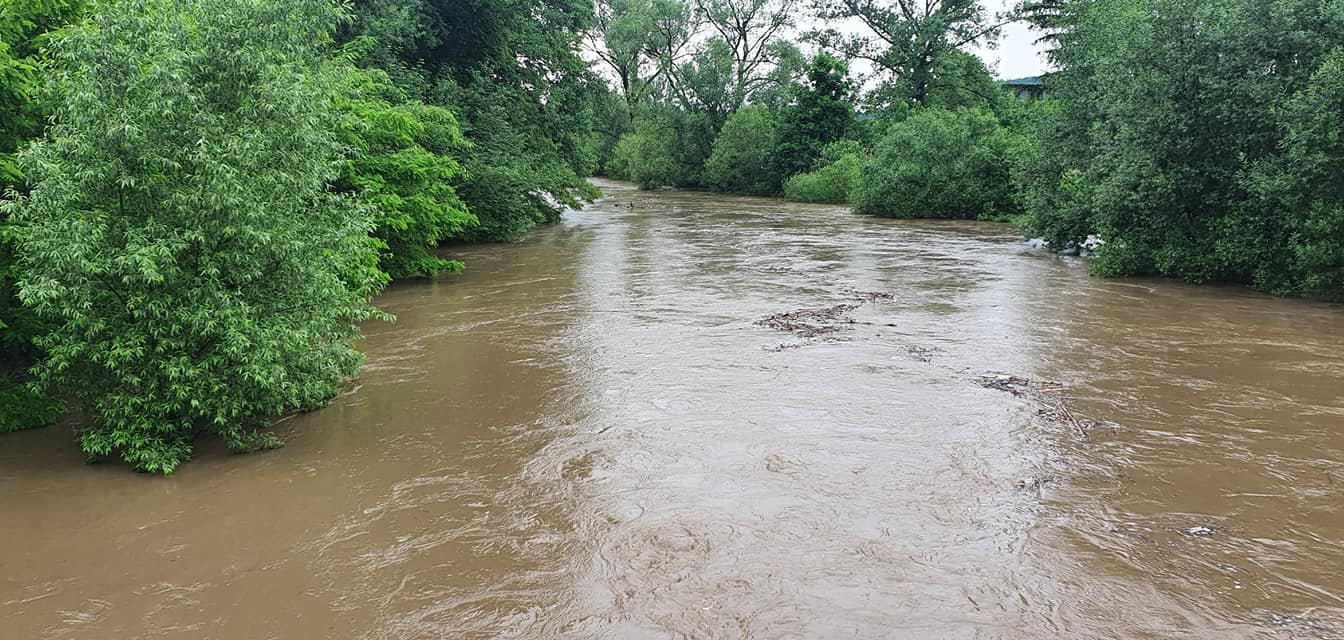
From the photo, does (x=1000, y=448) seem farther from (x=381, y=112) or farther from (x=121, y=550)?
(x=381, y=112)

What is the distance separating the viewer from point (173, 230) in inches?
303

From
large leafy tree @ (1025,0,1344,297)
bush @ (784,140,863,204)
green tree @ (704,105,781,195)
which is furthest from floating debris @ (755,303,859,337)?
green tree @ (704,105,781,195)

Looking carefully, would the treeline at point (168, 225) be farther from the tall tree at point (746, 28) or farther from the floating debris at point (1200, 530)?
the tall tree at point (746, 28)

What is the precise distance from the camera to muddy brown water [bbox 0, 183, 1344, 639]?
5305 millimetres

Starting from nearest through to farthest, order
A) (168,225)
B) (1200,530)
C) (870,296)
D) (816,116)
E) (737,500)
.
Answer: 1. (1200,530)
2. (737,500)
3. (168,225)
4. (870,296)
5. (816,116)

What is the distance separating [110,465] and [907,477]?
22.5 ft

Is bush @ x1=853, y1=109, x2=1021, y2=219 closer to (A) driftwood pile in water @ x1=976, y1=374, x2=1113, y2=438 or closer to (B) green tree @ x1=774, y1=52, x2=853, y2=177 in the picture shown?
(B) green tree @ x1=774, y1=52, x2=853, y2=177

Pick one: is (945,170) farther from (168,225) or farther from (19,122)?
(19,122)

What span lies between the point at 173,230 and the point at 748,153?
43.6m

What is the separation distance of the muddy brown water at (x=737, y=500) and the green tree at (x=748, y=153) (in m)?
36.3

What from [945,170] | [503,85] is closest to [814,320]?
[503,85]

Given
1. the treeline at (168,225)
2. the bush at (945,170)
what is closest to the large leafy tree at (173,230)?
the treeline at (168,225)

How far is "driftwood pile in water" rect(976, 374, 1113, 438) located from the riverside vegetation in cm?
697

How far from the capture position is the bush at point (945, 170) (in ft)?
107
